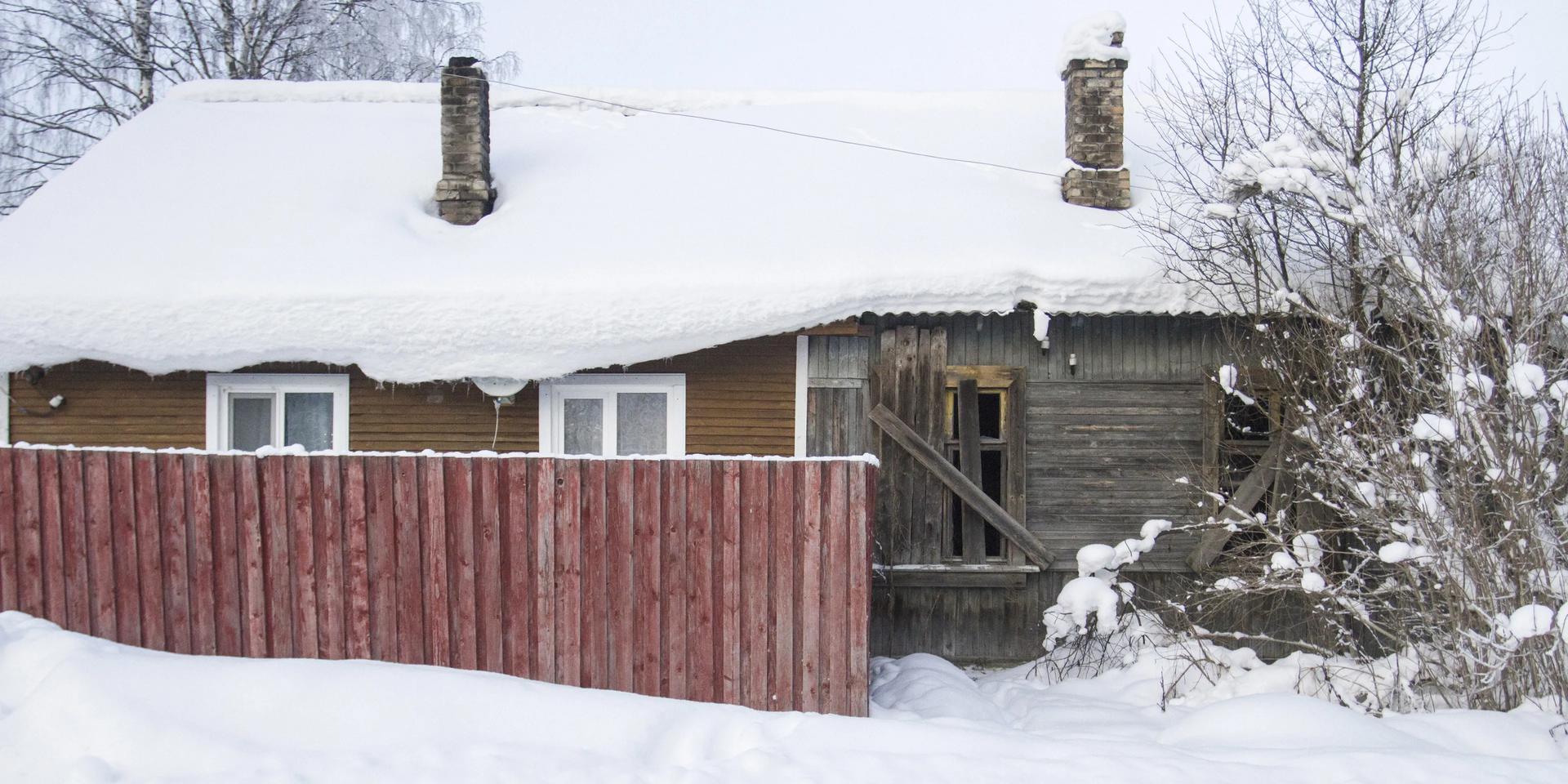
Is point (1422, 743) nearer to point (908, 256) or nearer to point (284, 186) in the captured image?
point (908, 256)

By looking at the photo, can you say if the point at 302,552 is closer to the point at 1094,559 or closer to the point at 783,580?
the point at 783,580

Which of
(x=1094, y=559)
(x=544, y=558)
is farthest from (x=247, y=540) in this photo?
(x=1094, y=559)

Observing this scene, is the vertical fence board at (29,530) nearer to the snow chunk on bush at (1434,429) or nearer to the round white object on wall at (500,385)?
the round white object on wall at (500,385)

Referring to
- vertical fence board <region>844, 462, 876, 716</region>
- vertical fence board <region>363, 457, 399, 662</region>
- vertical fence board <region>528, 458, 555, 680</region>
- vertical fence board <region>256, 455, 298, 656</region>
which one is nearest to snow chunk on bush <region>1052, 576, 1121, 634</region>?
vertical fence board <region>844, 462, 876, 716</region>

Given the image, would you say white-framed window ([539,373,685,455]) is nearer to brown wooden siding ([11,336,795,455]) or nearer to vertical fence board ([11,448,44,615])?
brown wooden siding ([11,336,795,455])

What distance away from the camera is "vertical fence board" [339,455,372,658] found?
5.39 metres

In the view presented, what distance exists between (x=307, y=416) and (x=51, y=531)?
2.68 m

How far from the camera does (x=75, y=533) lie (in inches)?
218

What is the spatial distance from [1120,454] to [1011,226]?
2127 mm

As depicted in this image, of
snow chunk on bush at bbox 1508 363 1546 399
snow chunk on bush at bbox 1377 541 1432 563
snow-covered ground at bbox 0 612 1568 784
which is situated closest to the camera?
snow-covered ground at bbox 0 612 1568 784

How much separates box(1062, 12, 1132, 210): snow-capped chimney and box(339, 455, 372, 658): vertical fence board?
6602 mm

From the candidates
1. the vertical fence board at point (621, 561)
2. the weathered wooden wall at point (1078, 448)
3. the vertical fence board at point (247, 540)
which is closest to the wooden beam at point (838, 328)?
the weathered wooden wall at point (1078, 448)

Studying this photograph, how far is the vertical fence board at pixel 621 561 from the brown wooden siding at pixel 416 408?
2593 mm

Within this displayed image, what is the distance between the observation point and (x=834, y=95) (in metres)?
11.8
